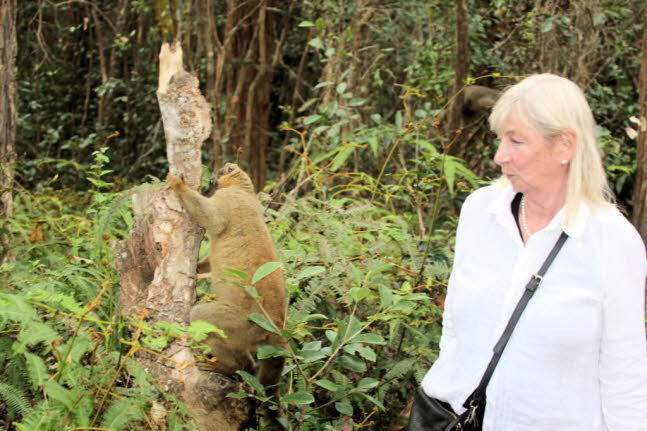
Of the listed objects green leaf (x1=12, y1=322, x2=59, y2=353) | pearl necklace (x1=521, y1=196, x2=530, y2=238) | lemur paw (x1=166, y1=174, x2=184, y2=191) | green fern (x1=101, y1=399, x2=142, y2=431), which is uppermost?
pearl necklace (x1=521, y1=196, x2=530, y2=238)

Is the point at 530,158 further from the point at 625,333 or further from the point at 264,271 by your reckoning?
the point at 264,271

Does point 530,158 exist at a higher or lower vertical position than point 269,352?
higher

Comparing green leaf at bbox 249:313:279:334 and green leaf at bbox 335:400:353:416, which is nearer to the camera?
green leaf at bbox 249:313:279:334

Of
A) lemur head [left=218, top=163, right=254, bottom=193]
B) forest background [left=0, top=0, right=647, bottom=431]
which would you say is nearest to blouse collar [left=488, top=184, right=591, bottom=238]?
forest background [left=0, top=0, right=647, bottom=431]

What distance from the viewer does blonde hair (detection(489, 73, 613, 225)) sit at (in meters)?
2.41

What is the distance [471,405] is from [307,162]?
473 cm

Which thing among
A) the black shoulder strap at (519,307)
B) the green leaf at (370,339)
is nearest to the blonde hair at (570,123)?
the black shoulder strap at (519,307)

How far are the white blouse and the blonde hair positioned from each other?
0.07 metres

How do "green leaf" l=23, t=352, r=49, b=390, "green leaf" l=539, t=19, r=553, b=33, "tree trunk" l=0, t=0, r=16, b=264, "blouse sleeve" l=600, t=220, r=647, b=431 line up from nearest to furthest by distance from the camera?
1. "blouse sleeve" l=600, t=220, r=647, b=431
2. "green leaf" l=23, t=352, r=49, b=390
3. "tree trunk" l=0, t=0, r=16, b=264
4. "green leaf" l=539, t=19, r=553, b=33

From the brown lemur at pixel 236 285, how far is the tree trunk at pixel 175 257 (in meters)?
0.10

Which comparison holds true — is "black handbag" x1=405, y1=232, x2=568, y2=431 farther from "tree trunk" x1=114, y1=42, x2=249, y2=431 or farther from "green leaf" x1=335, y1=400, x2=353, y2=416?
"tree trunk" x1=114, y1=42, x2=249, y2=431

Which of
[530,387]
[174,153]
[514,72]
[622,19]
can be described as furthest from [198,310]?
[622,19]

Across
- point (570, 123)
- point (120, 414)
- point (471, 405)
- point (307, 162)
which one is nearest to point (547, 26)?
point (307, 162)

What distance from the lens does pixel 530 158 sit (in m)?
2.45
